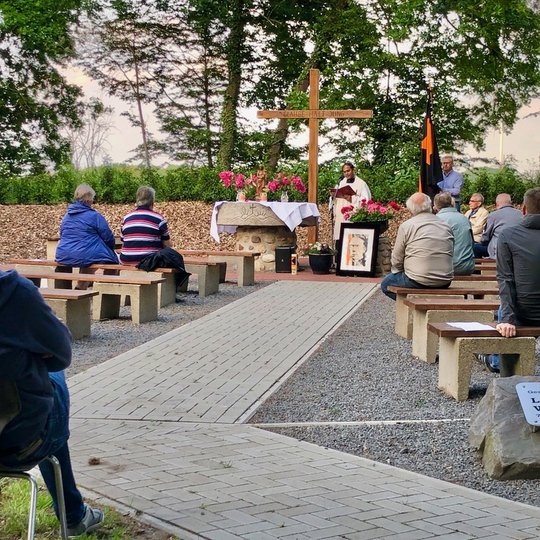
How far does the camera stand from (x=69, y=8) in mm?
29156

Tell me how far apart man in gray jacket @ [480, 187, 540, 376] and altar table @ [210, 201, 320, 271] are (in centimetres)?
1056

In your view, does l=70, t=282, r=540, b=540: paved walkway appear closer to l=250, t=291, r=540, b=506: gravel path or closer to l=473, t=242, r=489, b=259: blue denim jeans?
l=250, t=291, r=540, b=506: gravel path

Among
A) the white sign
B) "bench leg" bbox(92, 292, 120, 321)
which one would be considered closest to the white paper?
the white sign

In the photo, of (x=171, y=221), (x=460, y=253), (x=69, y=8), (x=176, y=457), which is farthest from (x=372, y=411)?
(x=69, y=8)

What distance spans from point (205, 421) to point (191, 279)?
1046 centimetres

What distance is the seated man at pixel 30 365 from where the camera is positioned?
11.5ft

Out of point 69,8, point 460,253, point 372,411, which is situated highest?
point 69,8

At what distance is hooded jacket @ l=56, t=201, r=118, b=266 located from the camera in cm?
1308

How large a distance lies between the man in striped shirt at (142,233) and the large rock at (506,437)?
7536mm

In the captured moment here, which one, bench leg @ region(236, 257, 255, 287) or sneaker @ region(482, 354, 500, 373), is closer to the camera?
sneaker @ region(482, 354, 500, 373)

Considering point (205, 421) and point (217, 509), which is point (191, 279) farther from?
point (217, 509)

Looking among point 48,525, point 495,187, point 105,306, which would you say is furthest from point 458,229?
point 495,187

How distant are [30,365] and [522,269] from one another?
5.12 meters

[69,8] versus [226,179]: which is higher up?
[69,8]
